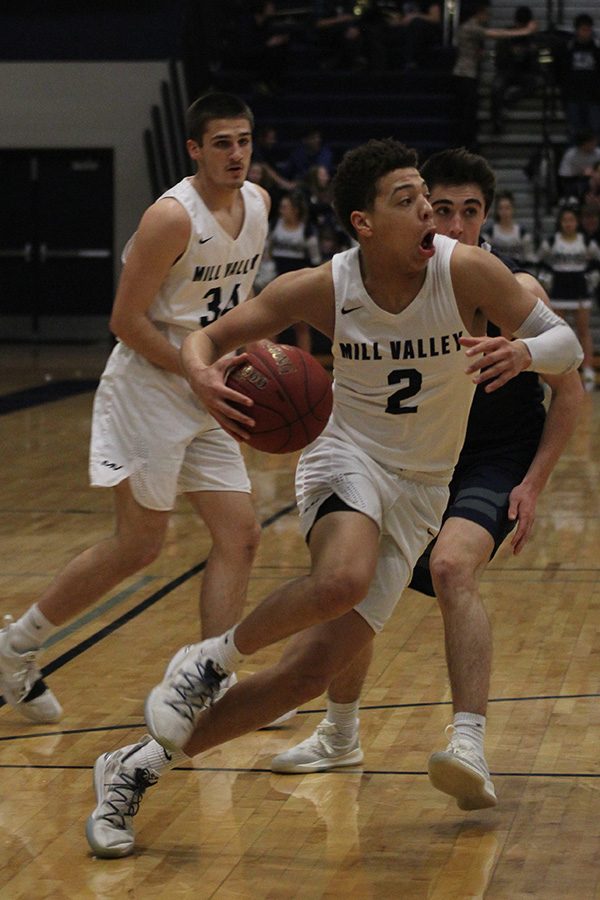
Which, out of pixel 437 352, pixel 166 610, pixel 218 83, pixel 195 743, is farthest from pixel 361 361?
pixel 218 83

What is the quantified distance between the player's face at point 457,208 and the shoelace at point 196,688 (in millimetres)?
1428

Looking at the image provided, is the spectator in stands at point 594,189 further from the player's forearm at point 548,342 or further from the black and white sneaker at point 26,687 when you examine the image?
the player's forearm at point 548,342

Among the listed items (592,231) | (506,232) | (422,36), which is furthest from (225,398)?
(422,36)

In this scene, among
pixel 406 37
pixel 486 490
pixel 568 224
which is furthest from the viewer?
pixel 406 37

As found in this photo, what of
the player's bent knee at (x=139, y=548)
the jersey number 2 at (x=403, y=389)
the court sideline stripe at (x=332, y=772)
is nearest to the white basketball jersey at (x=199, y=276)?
the player's bent knee at (x=139, y=548)

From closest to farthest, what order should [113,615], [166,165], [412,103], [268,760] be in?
1. [268,760]
2. [113,615]
3. [166,165]
4. [412,103]

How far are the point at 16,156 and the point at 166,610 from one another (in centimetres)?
1422

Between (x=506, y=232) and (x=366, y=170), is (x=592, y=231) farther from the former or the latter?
(x=366, y=170)

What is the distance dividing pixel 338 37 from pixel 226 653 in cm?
1597

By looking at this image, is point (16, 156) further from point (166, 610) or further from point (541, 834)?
point (541, 834)

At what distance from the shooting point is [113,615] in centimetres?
596

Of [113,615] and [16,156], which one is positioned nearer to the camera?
[113,615]

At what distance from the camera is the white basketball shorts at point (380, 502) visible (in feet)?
12.2

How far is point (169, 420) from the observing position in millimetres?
4605
